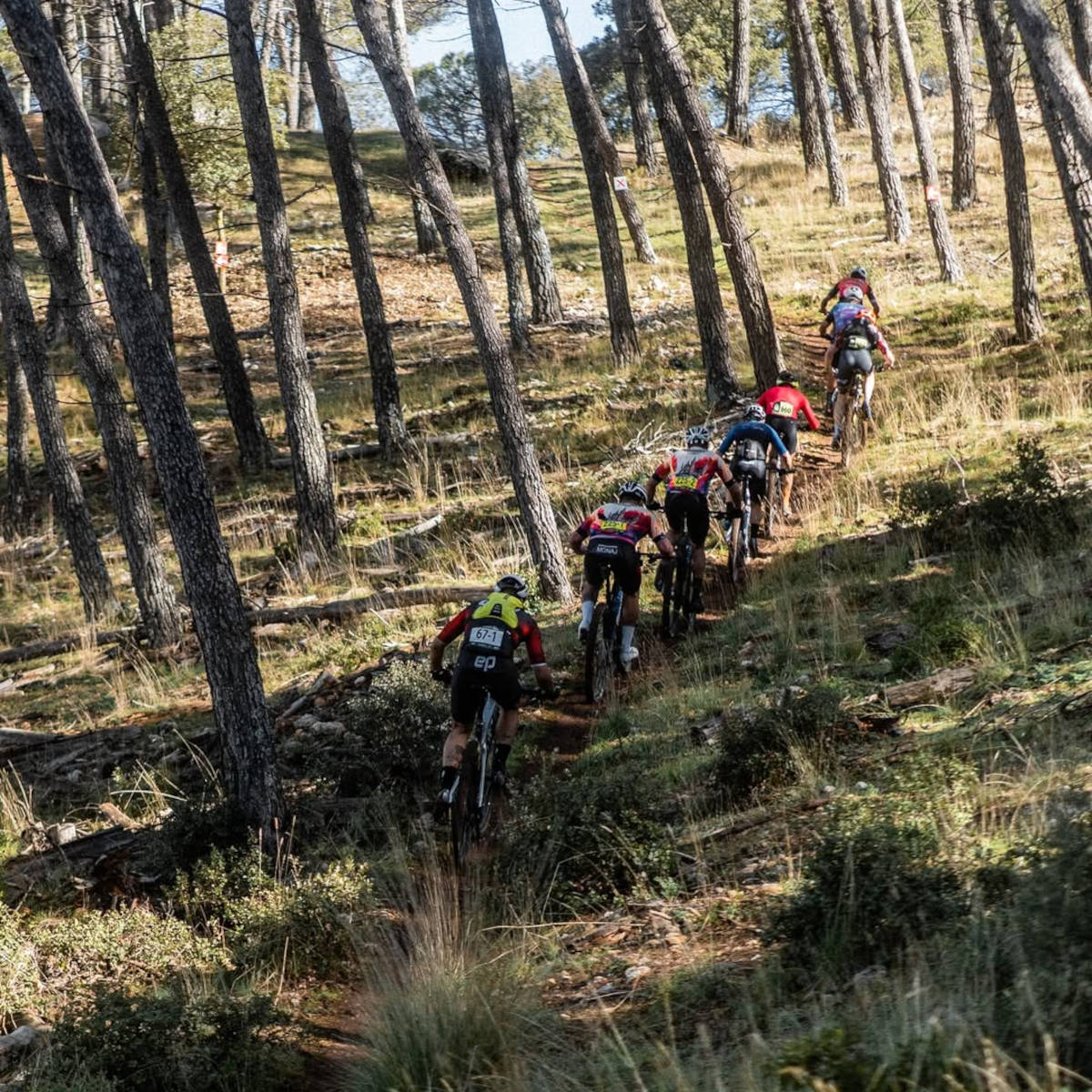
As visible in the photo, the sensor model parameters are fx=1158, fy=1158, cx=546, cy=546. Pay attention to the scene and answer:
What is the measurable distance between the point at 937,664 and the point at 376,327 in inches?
554

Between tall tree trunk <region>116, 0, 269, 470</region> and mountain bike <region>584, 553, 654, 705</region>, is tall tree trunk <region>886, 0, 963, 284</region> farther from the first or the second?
mountain bike <region>584, 553, 654, 705</region>

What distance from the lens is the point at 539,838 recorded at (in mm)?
7367

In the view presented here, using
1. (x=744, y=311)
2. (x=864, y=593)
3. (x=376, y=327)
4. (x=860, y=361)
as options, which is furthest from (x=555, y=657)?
(x=376, y=327)

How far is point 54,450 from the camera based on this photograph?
54.3ft

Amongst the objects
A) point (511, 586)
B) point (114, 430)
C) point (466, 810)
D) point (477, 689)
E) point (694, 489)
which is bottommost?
point (466, 810)

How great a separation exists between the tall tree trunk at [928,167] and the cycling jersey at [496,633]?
1875cm

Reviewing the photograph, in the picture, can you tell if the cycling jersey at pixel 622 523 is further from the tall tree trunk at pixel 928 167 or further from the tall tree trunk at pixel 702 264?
the tall tree trunk at pixel 928 167

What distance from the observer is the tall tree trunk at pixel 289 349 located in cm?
1627

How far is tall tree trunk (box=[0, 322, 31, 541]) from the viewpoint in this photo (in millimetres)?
20656

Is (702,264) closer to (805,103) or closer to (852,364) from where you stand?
(852,364)

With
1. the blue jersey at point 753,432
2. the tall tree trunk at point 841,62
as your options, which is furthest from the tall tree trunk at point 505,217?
the tall tree trunk at point 841,62

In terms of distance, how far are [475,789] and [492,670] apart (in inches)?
32.5

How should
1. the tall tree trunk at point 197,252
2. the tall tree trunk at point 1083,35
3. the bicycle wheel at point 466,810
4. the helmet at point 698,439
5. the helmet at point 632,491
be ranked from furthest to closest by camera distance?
the tall tree trunk at point 1083,35, the tall tree trunk at point 197,252, the helmet at point 698,439, the helmet at point 632,491, the bicycle wheel at point 466,810

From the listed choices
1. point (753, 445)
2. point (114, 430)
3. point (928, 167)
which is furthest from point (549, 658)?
point (928, 167)
